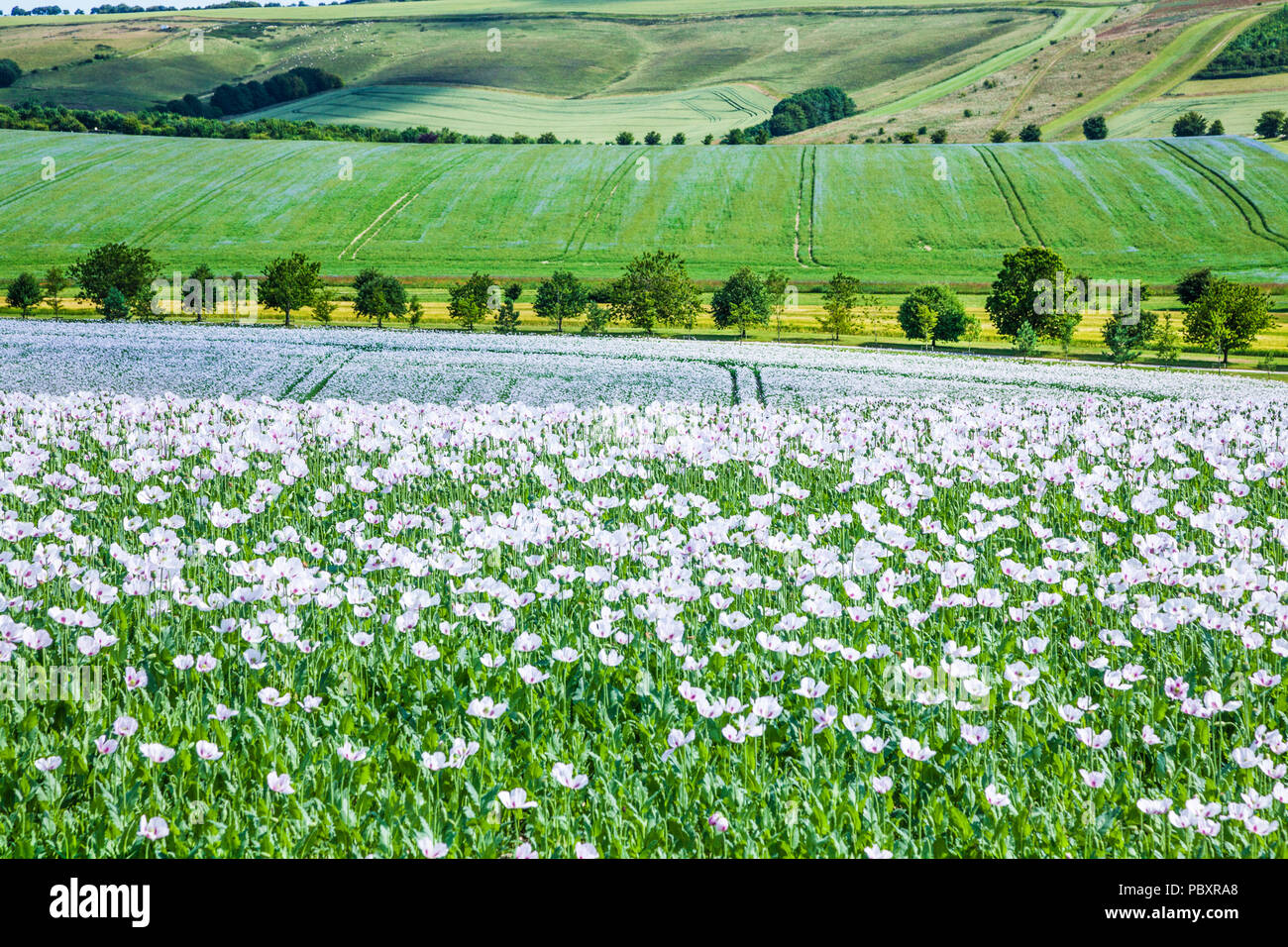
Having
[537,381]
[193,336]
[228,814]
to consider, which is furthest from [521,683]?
[193,336]

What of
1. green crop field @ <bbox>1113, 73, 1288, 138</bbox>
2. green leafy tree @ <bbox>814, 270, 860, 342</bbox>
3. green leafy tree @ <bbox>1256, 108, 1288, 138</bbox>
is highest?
green crop field @ <bbox>1113, 73, 1288, 138</bbox>

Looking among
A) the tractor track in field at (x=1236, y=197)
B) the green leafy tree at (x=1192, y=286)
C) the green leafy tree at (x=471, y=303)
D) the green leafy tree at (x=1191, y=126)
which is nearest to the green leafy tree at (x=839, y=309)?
the green leafy tree at (x=471, y=303)

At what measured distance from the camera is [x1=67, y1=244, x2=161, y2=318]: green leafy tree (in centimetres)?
6750

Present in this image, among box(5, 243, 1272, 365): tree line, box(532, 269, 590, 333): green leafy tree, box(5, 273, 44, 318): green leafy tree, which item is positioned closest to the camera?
box(5, 243, 1272, 365): tree line

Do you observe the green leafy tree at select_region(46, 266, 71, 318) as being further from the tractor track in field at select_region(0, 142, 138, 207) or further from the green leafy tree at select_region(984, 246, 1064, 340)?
the green leafy tree at select_region(984, 246, 1064, 340)

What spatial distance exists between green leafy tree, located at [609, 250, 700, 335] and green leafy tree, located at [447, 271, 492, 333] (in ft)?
32.7

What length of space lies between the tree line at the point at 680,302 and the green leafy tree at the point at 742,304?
0.09 meters

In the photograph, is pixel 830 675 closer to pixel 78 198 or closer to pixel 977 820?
pixel 977 820

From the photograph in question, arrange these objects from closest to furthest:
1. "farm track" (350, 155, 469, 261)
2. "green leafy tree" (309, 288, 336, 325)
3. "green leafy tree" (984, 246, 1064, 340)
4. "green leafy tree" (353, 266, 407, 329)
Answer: "green leafy tree" (984, 246, 1064, 340), "green leafy tree" (309, 288, 336, 325), "green leafy tree" (353, 266, 407, 329), "farm track" (350, 155, 469, 261)

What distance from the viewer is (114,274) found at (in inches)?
2675

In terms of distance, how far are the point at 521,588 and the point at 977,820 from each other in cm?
333

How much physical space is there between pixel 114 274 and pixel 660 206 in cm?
6049

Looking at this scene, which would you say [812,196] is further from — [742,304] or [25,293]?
[25,293]

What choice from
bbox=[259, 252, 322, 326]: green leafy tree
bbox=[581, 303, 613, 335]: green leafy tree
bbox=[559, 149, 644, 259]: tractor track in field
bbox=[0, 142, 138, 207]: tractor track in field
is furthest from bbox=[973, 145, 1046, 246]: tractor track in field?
bbox=[0, 142, 138, 207]: tractor track in field
